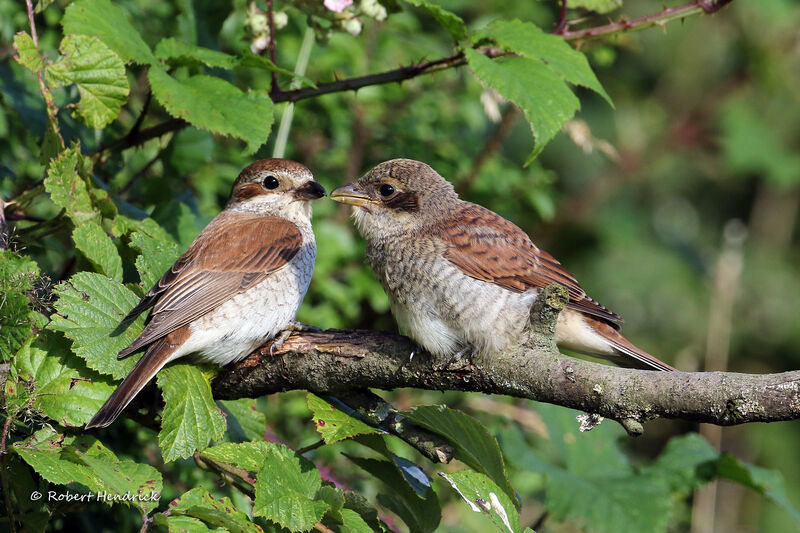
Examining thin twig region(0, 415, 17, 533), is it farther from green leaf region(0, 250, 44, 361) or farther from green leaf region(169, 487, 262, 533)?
green leaf region(169, 487, 262, 533)

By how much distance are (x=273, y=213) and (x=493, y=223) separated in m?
1.09

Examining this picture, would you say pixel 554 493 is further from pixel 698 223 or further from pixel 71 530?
pixel 698 223

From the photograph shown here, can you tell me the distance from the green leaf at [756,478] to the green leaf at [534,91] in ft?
6.15

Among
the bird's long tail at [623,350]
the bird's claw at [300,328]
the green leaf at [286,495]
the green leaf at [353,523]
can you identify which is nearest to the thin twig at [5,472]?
the green leaf at [286,495]

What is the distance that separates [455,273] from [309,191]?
42.1 inches

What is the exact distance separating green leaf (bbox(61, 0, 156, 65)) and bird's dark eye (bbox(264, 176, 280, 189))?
1092mm

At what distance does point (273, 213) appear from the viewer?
163 inches

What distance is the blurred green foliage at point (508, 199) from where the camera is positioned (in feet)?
10.9

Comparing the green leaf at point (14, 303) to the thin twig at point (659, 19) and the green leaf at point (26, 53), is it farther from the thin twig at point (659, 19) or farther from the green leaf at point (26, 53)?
the thin twig at point (659, 19)

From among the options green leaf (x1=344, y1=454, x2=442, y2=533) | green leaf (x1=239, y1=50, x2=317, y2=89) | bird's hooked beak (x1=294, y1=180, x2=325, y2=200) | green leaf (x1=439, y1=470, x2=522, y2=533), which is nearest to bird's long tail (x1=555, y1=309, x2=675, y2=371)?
green leaf (x1=344, y1=454, x2=442, y2=533)

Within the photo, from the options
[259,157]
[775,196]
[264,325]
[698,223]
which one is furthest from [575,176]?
[264,325]

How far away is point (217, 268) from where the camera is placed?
344 centimetres

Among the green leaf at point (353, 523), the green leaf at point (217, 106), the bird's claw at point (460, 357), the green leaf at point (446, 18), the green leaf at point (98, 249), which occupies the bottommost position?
the green leaf at point (353, 523)

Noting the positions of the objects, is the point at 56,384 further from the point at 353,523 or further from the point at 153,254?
the point at 353,523
